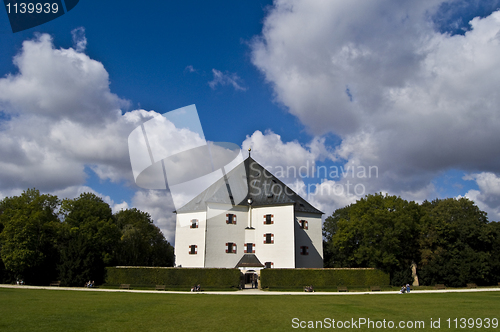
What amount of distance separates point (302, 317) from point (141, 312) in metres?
6.91

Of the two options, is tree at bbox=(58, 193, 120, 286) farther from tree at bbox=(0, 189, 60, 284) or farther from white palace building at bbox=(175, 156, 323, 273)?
white palace building at bbox=(175, 156, 323, 273)

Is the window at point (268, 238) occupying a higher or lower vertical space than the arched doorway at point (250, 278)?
higher

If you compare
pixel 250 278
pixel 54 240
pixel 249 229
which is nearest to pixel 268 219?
pixel 249 229

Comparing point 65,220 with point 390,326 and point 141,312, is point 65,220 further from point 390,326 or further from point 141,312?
point 390,326

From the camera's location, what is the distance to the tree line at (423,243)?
3762 centimetres

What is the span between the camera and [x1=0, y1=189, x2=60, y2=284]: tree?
36344mm

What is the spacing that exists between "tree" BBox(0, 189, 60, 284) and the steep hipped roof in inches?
613

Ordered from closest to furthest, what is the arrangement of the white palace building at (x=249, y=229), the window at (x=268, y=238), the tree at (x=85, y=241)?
the tree at (x=85, y=241) < the white palace building at (x=249, y=229) < the window at (x=268, y=238)

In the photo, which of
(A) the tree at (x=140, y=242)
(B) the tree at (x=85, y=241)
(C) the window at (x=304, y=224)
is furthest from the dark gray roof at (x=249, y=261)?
(A) the tree at (x=140, y=242)

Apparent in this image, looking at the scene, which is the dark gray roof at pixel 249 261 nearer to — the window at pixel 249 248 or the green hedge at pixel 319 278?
the window at pixel 249 248

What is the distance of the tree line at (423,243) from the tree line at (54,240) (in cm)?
2892

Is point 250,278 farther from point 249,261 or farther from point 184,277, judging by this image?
point 184,277

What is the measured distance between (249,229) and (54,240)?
22820mm

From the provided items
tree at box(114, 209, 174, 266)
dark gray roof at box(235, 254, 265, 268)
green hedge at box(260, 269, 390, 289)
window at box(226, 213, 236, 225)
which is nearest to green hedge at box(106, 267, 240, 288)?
green hedge at box(260, 269, 390, 289)
